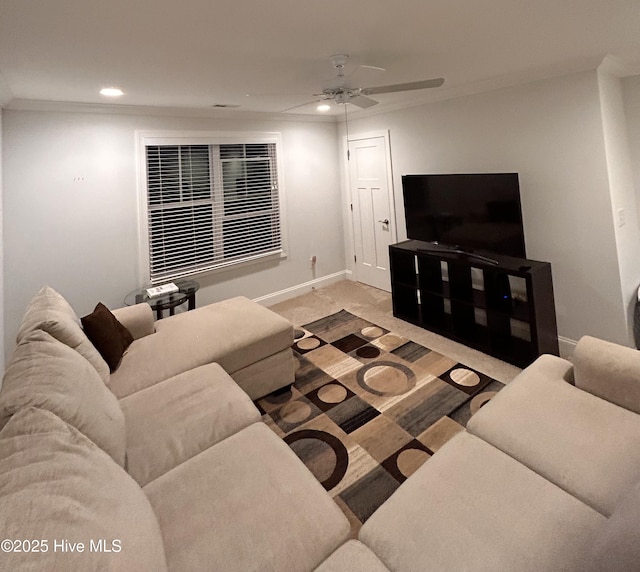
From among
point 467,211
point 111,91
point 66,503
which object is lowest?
point 66,503

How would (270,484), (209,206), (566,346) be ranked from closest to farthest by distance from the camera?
(270,484), (566,346), (209,206)

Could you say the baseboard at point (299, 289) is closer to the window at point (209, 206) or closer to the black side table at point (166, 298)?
the window at point (209, 206)

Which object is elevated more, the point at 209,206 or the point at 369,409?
the point at 209,206

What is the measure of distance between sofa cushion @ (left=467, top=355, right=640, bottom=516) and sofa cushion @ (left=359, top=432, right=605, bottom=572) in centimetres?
7

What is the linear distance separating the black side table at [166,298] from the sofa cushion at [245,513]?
83.9 inches

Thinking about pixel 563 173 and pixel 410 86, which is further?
pixel 563 173

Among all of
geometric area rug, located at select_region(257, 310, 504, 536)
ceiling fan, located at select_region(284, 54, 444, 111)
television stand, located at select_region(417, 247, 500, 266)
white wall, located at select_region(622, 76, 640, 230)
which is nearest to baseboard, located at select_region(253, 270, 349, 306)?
geometric area rug, located at select_region(257, 310, 504, 536)

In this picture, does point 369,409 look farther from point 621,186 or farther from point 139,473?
point 621,186

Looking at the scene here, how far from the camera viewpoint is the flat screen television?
9.82ft

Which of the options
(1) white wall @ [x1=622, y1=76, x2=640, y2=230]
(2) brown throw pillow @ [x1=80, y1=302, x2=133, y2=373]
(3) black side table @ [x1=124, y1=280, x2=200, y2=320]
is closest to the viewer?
(2) brown throw pillow @ [x1=80, y1=302, x2=133, y2=373]

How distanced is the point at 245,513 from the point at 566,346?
3135mm

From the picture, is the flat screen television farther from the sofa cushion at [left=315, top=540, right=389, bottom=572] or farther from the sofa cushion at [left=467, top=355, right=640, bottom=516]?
the sofa cushion at [left=315, top=540, right=389, bottom=572]

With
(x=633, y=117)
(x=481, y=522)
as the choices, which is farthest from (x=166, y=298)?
(x=633, y=117)

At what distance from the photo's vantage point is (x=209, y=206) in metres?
4.11
